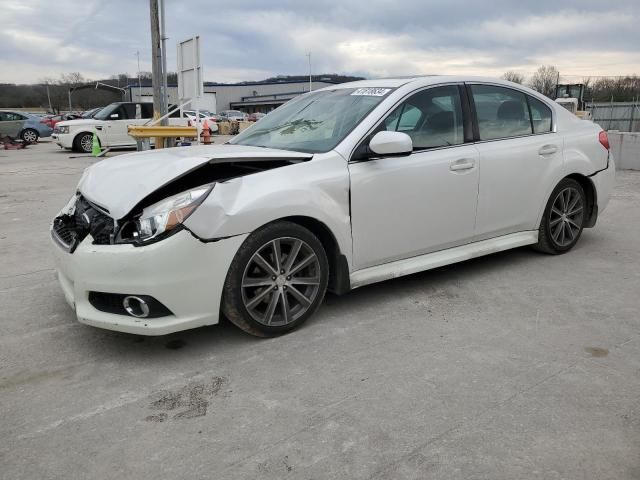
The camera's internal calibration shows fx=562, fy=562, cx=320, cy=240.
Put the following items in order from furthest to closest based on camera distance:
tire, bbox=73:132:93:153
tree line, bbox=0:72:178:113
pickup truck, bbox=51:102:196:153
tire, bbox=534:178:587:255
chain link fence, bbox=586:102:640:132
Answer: tree line, bbox=0:72:178:113, chain link fence, bbox=586:102:640:132, tire, bbox=73:132:93:153, pickup truck, bbox=51:102:196:153, tire, bbox=534:178:587:255

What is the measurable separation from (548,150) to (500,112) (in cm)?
60

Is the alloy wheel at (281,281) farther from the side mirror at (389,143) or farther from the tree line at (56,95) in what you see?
the tree line at (56,95)

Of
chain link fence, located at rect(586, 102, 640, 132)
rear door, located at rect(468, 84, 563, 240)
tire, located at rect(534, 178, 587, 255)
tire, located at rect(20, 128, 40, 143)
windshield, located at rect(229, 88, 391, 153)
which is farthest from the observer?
chain link fence, located at rect(586, 102, 640, 132)

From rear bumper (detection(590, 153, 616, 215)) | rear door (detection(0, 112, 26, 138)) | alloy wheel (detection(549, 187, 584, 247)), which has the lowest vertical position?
alloy wheel (detection(549, 187, 584, 247))

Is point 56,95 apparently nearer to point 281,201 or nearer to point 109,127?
point 109,127


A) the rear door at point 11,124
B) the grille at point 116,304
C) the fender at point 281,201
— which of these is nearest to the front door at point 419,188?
the fender at point 281,201

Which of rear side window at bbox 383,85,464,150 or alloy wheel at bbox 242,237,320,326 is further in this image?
rear side window at bbox 383,85,464,150

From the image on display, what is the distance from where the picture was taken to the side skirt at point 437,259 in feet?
12.9

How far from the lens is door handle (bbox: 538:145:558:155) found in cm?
487

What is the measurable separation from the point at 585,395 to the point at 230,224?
6.86 feet

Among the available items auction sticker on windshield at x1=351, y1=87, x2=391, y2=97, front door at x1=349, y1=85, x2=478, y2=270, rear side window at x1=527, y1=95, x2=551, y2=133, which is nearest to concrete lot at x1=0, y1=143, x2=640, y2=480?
front door at x1=349, y1=85, x2=478, y2=270

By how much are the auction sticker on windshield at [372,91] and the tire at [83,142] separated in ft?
57.3

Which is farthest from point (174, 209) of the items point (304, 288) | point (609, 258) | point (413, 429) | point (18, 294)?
point (609, 258)

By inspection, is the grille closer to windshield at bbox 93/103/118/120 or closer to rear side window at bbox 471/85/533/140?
rear side window at bbox 471/85/533/140
